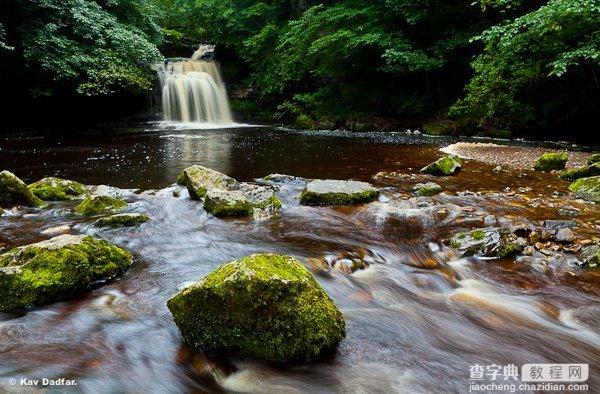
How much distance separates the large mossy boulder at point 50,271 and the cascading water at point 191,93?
1942 cm

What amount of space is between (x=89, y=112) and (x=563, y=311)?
21213 millimetres

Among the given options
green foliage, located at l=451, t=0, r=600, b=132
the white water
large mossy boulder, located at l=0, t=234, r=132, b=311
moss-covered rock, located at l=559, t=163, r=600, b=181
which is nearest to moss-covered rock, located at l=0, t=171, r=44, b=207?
large mossy boulder, located at l=0, t=234, r=132, b=311

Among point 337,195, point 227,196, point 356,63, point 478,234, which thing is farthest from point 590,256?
point 356,63

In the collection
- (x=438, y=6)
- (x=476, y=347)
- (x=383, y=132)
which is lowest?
(x=476, y=347)

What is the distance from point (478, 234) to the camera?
4.42 m

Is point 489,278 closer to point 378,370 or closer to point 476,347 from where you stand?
point 476,347

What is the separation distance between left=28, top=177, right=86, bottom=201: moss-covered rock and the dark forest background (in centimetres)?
809

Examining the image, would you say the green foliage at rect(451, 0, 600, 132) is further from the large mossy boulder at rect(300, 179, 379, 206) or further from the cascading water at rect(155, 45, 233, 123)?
the cascading water at rect(155, 45, 233, 123)

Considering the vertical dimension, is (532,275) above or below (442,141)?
below

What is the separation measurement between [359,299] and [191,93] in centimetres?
2118

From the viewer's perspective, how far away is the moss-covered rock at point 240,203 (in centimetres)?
562

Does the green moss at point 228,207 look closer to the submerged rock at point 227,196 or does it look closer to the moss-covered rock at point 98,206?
the submerged rock at point 227,196

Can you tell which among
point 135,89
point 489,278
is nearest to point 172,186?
point 489,278

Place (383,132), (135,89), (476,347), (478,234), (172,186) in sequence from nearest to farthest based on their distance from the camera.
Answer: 1. (476,347)
2. (478,234)
3. (172,186)
4. (383,132)
5. (135,89)
